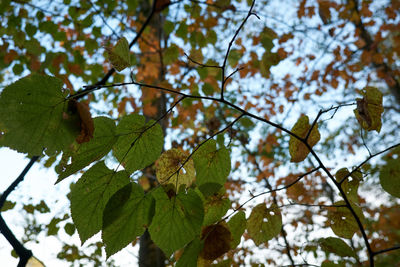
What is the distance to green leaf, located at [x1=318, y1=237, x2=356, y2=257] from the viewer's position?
0.75 m

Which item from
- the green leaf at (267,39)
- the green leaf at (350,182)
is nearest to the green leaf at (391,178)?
the green leaf at (350,182)

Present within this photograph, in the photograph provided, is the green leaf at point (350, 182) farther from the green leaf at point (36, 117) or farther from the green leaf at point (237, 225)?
the green leaf at point (36, 117)

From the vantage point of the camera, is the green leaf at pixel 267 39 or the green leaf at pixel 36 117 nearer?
the green leaf at pixel 36 117

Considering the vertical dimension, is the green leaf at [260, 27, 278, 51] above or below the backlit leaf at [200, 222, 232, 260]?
above

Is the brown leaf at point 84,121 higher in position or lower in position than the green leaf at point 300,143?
lower

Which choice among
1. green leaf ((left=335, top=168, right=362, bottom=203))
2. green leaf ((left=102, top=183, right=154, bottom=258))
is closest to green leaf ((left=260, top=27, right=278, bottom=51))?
green leaf ((left=335, top=168, right=362, bottom=203))

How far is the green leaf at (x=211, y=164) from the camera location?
672 millimetres

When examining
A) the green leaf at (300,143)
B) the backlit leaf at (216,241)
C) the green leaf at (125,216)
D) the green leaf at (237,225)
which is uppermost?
the green leaf at (300,143)

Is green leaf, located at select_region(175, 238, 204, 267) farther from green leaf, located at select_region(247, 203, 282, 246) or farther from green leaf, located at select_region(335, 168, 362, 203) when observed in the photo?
green leaf, located at select_region(335, 168, 362, 203)

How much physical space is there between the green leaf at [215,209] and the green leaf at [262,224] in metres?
0.11

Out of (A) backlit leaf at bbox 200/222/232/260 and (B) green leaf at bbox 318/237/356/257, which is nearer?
(A) backlit leaf at bbox 200/222/232/260

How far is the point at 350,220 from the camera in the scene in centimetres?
75

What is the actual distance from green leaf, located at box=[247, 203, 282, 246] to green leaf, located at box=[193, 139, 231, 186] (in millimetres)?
185

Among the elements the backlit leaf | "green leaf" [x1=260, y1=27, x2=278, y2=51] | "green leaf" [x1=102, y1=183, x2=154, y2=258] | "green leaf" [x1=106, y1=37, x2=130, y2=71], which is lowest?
"green leaf" [x1=102, y1=183, x2=154, y2=258]
